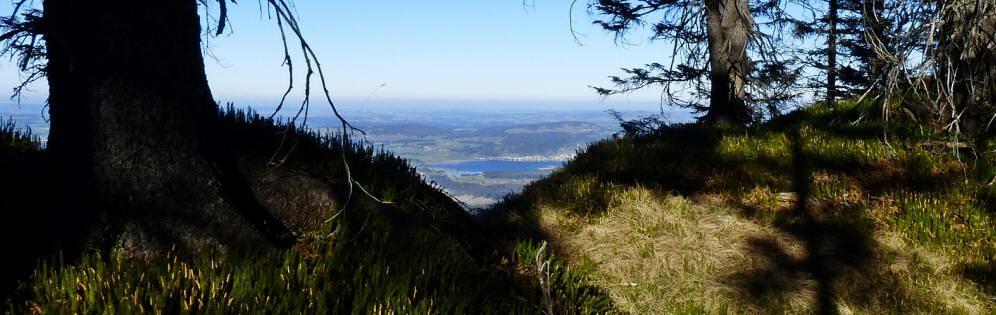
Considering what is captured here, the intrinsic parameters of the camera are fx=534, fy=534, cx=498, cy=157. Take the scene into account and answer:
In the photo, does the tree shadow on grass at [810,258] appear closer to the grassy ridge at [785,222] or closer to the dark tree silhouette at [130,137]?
the grassy ridge at [785,222]

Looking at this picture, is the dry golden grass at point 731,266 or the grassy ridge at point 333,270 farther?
the dry golden grass at point 731,266

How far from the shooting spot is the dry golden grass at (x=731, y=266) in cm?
455

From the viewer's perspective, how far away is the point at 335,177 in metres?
4.91

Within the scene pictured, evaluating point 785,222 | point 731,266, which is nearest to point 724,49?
point 785,222

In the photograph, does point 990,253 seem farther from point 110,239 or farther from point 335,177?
point 110,239

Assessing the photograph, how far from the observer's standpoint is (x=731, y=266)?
528 centimetres

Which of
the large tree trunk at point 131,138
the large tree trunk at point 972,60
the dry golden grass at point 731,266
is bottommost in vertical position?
the dry golden grass at point 731,266

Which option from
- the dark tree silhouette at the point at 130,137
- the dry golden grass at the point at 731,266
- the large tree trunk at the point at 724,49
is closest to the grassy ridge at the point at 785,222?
the dry golden grass at the point at 731,266

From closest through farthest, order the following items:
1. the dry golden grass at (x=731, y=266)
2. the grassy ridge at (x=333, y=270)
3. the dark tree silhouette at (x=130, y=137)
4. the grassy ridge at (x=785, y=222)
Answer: the grassy ridge at (x=333, y=270), the dark tree silhouette at (x=130, y=137), the dry golden grass at (x=731, y=266), the grassy ridge at (x=785, y=222)

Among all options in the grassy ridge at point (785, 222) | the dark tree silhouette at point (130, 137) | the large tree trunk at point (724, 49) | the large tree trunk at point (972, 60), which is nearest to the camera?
the dark tree silhouette at point (130, 137)

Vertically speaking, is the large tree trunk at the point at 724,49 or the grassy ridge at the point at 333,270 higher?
the large tree trunk at the point at 724,49

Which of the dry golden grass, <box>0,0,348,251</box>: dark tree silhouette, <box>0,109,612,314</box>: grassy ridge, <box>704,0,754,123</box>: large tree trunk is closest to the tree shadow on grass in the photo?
the dry golden grass

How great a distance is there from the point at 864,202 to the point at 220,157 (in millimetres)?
6414

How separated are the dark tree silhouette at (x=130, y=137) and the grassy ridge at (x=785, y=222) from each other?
3463mm
